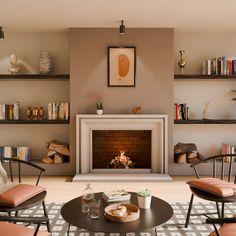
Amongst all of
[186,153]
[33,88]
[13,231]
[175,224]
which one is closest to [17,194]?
[13,231]

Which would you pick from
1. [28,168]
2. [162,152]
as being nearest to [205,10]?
[162,152]

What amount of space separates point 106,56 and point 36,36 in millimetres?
1357

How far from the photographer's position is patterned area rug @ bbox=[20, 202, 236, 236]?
11.1 ft

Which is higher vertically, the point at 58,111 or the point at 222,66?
the point at 222,66

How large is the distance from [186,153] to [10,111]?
3078mm

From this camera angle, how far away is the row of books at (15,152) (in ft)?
19.1

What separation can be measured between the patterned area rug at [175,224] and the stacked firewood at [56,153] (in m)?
1.64

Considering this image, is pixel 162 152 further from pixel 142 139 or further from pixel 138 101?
pixel 138 101

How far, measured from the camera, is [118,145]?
5.85 meters

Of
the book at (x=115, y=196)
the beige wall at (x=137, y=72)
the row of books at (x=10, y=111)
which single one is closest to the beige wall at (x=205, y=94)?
the beige wall at (x=137, y=72)

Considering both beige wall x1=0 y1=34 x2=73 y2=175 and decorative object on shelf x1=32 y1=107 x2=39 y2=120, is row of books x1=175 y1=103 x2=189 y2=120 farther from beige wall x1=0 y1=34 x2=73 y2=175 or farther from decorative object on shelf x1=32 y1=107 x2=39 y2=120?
decorative object on shelf x1=32 y1=107 x2=39 y2=120

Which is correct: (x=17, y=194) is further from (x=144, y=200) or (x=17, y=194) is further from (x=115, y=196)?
(x=144, y=200)

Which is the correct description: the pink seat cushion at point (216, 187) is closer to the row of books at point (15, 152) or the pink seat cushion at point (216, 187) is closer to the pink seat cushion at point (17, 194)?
the pink seat cushion at point (17, 194)

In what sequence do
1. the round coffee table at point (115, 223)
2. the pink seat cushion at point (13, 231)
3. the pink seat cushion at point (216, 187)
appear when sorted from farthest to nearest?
the pink seat cushion at point (216, 187) → the round coffee table at point (115, 223) → the pink seat cushion at point (13, 231)
